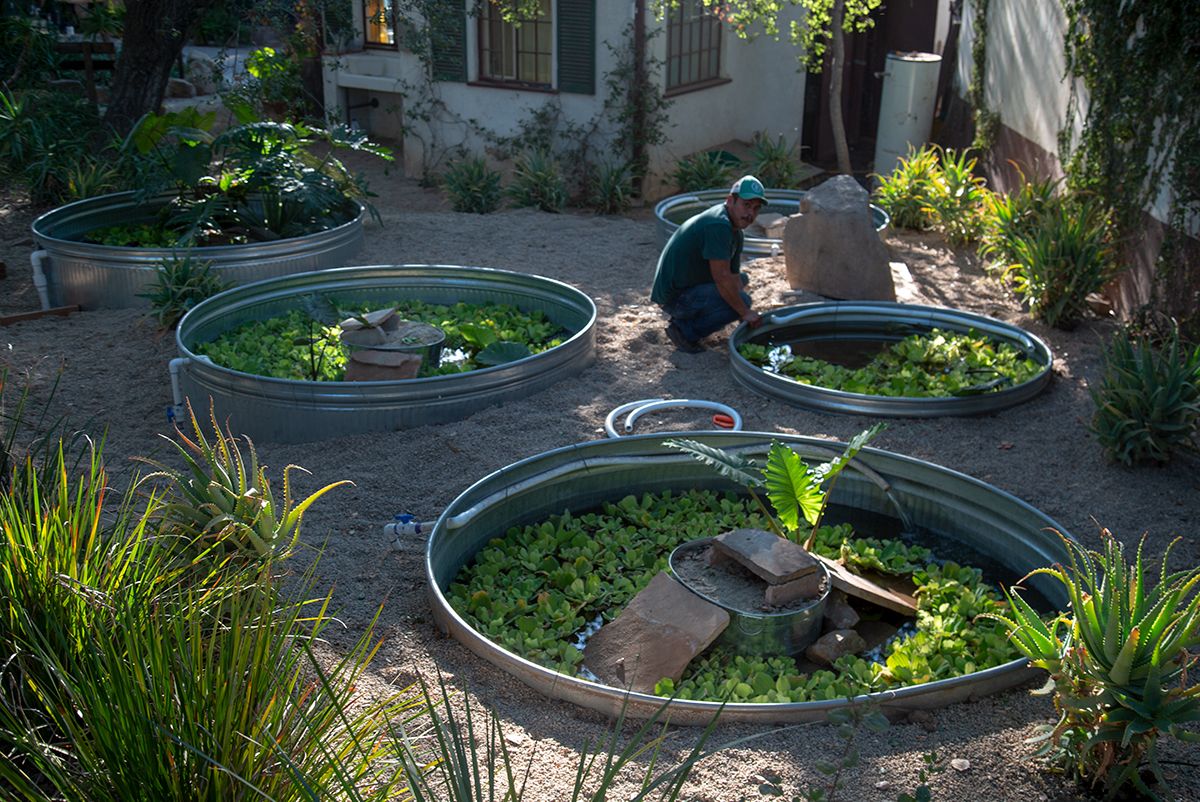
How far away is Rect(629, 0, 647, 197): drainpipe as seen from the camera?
11.0m

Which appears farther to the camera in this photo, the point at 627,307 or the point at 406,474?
the point at 627,307

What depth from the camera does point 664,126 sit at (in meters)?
11.7

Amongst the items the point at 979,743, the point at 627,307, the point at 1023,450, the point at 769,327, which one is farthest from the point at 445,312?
the point at 979,743

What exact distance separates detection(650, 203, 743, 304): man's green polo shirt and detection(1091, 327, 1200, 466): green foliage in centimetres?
217

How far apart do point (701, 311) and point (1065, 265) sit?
226 centimetres

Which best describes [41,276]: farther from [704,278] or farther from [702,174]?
[702,174]

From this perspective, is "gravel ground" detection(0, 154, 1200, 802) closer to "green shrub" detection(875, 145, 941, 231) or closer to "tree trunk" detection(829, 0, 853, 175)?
"green shrub" detection(875, 145, 941, 231)

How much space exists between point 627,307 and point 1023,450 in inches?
114

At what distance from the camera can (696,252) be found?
22.2ft

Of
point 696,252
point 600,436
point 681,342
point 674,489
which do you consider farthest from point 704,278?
point 674,489

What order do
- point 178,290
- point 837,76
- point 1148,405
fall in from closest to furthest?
point 1148,405
point 178,290
point 837,76

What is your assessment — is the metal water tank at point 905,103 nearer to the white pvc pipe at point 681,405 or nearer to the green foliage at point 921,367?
the green foliage at point 921,367

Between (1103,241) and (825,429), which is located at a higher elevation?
(1103,241)

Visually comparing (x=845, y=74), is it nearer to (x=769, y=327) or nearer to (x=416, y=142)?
(x=416, y=142)
